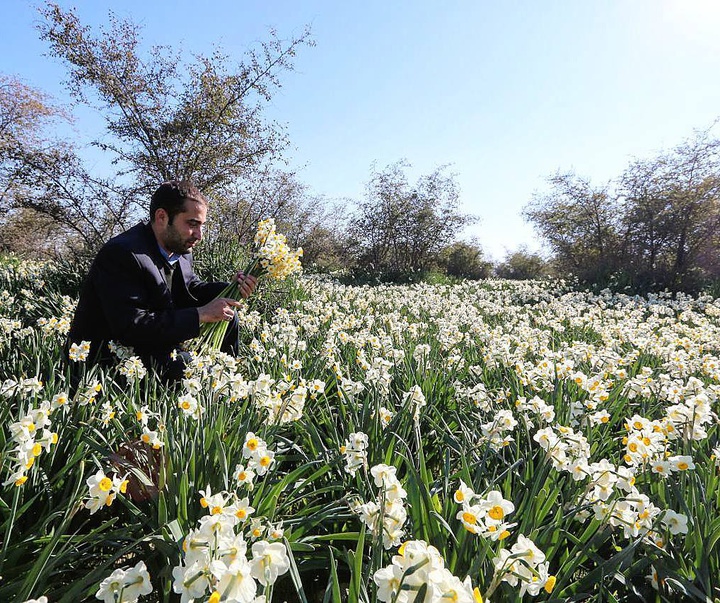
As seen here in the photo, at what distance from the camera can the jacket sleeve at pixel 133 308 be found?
271 centimetres

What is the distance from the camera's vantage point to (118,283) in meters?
2.73

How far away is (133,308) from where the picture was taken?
2734mm

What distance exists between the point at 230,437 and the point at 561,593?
125 cm

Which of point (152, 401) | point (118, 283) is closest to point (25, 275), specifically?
point (118, 283)

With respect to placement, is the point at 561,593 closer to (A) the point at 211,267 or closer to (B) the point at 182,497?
(B) the point at 182,497

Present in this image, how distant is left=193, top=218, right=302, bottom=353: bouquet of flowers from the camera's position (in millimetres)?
→ 3234

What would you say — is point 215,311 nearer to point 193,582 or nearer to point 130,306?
point 130,306

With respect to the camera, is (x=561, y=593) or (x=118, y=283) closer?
(x=561, y=593)

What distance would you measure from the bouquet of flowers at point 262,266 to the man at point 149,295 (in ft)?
0.85

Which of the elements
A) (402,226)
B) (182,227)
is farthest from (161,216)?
(402,226)

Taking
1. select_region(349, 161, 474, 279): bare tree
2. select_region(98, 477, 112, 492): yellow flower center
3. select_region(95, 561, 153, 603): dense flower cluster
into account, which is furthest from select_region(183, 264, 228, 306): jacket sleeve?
select_region(349, 161, 474, 279): bare tree

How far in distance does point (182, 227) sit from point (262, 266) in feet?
2.15

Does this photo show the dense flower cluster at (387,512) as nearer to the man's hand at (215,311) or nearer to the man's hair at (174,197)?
the man's hand at (215,311)

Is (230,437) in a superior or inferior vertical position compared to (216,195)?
inferior
